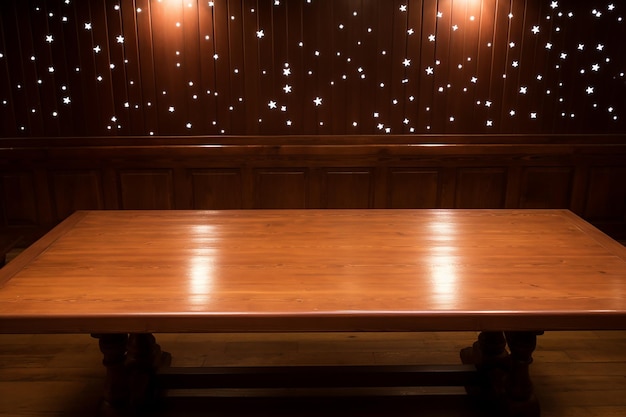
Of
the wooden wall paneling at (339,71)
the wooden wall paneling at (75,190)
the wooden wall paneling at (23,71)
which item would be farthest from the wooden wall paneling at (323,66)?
the wooden wall paneling at (23,71)

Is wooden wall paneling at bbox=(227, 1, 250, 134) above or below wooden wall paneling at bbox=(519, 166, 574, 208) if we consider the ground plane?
above

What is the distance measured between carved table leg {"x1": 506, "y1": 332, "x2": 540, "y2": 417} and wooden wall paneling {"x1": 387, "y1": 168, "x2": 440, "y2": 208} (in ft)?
6.83

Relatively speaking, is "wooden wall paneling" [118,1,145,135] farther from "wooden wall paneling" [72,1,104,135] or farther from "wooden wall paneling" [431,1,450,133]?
"wooden wall paneling" [431,1,450,133]

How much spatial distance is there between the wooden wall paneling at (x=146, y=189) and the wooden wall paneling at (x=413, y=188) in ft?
5.37

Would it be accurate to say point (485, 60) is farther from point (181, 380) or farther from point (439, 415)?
point (181, 380)

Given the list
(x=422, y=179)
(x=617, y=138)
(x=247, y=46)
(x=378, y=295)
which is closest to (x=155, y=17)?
(x=247, y=46)

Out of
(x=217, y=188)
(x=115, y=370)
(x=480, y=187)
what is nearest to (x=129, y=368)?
(x=115, y=370)

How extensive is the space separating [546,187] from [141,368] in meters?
3.17

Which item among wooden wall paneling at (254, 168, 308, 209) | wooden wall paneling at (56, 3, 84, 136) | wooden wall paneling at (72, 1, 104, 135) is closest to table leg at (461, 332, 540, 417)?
wooden wall paneling at (254, 168, 308, 209)

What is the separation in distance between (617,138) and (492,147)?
3.12ft

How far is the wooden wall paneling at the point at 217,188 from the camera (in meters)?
3.94

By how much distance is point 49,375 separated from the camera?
2.41 metres

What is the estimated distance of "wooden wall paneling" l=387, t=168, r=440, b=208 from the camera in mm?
3965

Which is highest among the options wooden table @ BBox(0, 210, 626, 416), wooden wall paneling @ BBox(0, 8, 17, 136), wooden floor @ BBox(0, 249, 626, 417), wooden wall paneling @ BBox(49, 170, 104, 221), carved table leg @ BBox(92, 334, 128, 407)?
wooden wall paneling @ BBox(0, 8, 17, 136)
